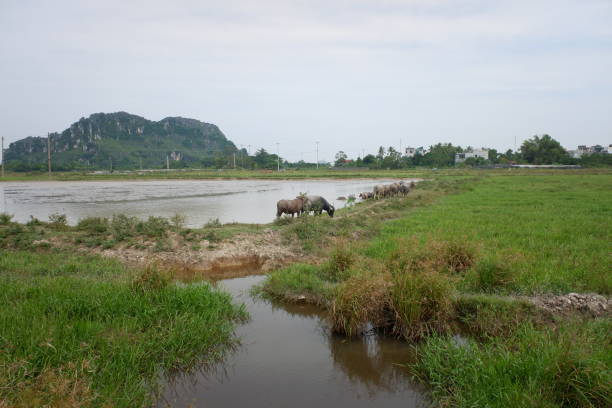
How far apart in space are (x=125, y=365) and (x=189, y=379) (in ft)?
2.26

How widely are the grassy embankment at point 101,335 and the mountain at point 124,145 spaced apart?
3386 inches

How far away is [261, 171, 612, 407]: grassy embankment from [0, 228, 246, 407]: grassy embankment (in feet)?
5.66

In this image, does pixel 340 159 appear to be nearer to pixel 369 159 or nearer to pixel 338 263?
pixel 369 159

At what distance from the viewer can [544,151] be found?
7012cm

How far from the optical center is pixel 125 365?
3781 mm

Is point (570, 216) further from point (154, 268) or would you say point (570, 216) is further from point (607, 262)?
point (154, 268)

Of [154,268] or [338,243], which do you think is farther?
[338,243]

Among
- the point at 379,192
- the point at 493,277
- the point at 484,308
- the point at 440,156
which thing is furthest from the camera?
the point at 440,156

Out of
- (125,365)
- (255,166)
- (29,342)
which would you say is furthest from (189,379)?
(255,166)

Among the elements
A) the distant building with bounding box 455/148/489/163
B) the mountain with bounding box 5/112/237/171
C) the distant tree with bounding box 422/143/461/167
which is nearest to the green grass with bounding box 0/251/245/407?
the distant tree with bounding box 422/143/461/167

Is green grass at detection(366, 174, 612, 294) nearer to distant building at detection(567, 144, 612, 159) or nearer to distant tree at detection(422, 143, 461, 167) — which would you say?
distant tree at detection(422, 143, 461, 167)

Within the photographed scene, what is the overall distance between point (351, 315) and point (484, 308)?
192 centimetres

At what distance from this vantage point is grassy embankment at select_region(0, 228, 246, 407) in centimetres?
323

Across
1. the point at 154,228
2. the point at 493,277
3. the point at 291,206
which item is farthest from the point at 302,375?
the point at 291,206
